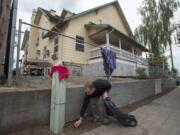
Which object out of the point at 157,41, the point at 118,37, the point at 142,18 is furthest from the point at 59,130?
the point at 142,18

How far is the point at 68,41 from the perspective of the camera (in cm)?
1045

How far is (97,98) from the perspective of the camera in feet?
11.9

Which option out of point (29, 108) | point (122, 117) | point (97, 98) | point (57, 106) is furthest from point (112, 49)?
point (29, 108)

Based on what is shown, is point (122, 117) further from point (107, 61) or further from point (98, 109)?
point (107, 61)

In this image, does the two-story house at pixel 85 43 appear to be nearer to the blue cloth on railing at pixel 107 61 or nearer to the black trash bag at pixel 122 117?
the blue cloth on railing at pixel 107 61

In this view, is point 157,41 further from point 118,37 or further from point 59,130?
point 59,130

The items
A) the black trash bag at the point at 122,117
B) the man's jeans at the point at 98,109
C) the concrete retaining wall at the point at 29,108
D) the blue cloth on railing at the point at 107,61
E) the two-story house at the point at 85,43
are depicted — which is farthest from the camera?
the two-story house at the point at 85,43

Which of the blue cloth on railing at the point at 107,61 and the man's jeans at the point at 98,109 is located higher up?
the blue cloth on railing at the point at 107,61

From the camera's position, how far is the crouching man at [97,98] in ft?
11.1

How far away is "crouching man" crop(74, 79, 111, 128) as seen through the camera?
11.1ft

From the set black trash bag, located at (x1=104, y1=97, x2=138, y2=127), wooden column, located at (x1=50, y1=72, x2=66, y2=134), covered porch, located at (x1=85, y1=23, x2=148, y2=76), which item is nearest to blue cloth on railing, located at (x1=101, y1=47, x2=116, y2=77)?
black trash bag, located at (x1=104, y1=97, x2=138, y2=127)

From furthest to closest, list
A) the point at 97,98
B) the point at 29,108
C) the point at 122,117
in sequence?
the point at 97,98 → the point at 122,117 → the point at 29,108

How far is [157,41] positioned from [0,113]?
15697 millimetres

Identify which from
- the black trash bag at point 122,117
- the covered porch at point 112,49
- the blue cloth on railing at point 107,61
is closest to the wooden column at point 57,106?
the black trash bag at point 122,117
